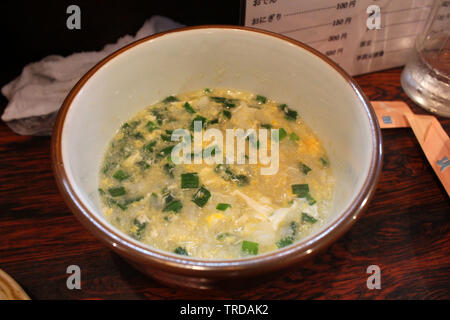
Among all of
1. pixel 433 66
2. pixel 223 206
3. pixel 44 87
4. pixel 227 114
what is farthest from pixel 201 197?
pixel 433 66

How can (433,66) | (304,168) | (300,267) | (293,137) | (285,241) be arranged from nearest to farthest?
(300,267) → (285,241) → (304,168) → (293,137) → (433,66)

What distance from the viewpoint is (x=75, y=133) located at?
1.34 metres

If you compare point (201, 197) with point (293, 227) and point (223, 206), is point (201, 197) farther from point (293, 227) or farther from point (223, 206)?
point (293, 227)

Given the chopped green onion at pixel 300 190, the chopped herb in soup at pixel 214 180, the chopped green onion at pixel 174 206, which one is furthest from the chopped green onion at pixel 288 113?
the chopped green onion at pixel 174 206

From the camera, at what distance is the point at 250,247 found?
1.27m

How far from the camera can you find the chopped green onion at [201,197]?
1.39 metres

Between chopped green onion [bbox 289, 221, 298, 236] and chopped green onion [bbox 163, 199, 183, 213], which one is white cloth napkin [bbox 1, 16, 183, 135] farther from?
chopped green onion [bbox 289, 221, 298, 236]

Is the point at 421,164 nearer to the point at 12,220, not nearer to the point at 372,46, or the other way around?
the point at 372,46

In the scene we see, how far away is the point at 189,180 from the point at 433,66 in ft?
4.12

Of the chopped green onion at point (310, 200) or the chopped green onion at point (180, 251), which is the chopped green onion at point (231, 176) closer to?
the chopped green onion at point (310, 200)
